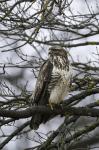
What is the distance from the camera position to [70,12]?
28.7 feet

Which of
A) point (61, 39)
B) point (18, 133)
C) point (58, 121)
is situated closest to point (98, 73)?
point (61, 39)

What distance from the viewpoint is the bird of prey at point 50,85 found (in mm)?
7164

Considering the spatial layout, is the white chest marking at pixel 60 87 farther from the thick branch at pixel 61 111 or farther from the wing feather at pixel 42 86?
the thick branch at pixel 61 111

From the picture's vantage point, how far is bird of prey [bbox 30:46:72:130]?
23.5ft

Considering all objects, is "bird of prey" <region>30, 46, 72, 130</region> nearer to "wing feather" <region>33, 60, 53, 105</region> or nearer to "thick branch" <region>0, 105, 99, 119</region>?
"wing feather" <region>33, 60, 53, 105</region>

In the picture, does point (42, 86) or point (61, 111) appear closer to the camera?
point (61, 111)

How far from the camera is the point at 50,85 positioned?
7.26m

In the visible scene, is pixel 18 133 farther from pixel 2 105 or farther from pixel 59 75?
pixel 59 75

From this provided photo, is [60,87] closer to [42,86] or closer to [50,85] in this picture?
[50,85]

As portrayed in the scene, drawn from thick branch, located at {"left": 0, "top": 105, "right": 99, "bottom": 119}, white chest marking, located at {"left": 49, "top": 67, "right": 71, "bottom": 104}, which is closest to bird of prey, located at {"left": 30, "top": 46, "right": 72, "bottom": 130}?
white chest marking, located at {"left": 49, "top": 67, "right": 71, "bottom": 104}

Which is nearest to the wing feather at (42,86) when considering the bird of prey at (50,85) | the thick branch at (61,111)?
the bird of prey at (50,85)

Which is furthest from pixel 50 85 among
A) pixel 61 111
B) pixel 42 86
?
pixel 61 111

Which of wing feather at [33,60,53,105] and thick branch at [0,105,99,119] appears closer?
thick branch at [0,105,99,119]

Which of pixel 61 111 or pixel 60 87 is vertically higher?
pixel 60 87
